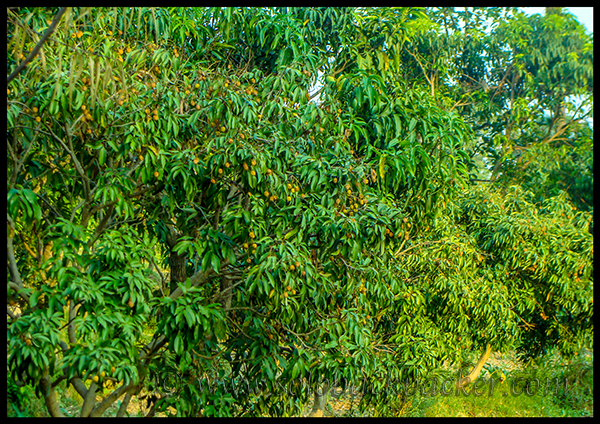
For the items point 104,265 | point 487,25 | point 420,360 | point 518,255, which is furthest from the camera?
point 487,25

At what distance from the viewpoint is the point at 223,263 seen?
365 cm

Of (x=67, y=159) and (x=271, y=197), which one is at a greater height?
(x=67, y=159)

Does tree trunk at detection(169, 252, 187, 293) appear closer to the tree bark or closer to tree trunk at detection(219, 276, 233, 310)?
tree trunk at detection(219, 276, 233, 310)

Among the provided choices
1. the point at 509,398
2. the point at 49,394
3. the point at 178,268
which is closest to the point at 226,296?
the point at 178,268

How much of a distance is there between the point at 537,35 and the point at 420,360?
7.35 meters

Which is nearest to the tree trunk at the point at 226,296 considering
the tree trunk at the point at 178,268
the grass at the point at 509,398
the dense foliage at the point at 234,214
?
the dense foliage at the point at 234,214

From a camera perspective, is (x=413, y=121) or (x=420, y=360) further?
(x=420, y=360)

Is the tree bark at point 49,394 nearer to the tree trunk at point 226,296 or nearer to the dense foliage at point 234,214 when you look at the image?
the dense foliage at point 234,214

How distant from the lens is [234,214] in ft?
10.5

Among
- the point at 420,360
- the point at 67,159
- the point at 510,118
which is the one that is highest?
the point at 510,118

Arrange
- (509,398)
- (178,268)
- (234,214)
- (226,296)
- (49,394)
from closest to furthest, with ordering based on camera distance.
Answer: (234,214) < (49,394) < (226,296) < (178,268) < (509,398)

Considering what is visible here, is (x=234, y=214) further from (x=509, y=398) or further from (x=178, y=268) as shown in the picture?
(x=509, y=398)

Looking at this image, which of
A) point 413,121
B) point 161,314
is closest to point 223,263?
point 161,314

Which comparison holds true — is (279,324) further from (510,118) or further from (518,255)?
(510,118)
